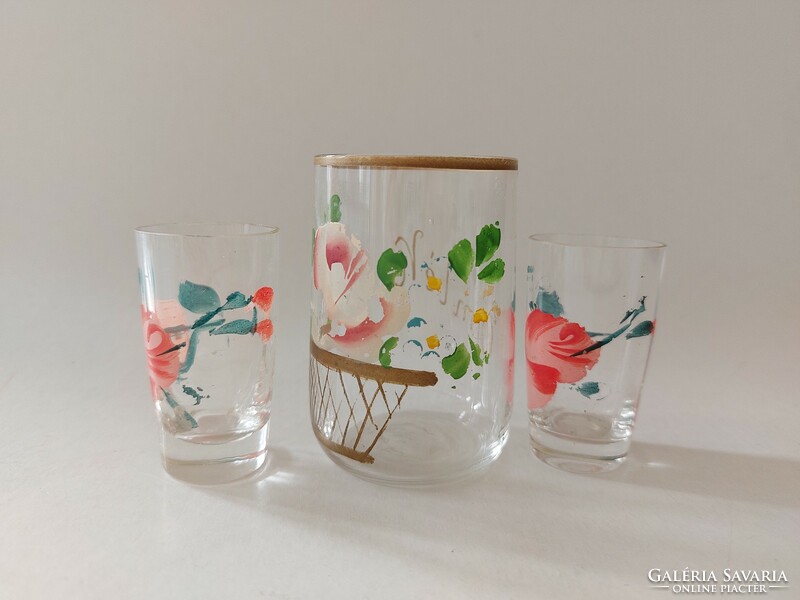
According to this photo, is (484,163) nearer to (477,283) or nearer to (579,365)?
(477,283)

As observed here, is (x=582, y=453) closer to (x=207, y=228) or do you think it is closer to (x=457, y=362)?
(x=457, y=362)

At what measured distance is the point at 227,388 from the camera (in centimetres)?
90

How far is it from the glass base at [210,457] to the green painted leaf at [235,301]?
0.54ft

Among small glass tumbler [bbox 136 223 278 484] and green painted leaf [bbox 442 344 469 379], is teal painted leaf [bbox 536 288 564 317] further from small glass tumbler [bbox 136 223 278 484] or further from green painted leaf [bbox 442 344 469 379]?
small glass tumbler [bbox 136 223 278 484]

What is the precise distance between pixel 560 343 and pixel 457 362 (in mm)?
155

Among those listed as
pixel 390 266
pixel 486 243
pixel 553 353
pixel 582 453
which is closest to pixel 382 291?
pixel 390 266

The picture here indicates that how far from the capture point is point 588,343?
0.95 metres

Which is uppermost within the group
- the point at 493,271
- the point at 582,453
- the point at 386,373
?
the point at 493,271

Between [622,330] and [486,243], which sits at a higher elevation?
[486,243]

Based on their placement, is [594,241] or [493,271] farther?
[594,241]

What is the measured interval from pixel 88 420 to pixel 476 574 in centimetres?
65

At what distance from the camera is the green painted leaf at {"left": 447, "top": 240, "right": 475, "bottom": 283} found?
862 mm

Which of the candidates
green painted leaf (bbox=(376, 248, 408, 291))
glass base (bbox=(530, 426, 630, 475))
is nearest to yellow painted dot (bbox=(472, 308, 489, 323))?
green painted leaf (bbox=(376, 248, 408, 291))

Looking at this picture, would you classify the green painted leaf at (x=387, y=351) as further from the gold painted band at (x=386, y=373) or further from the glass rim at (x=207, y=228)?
the glass rim at (x=207, y=228)
